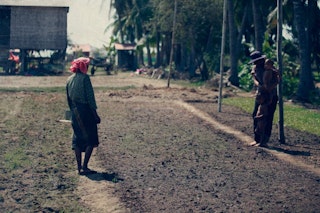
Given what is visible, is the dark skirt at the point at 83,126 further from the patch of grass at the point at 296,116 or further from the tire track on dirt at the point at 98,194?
the patch of grass at the point at 296,116

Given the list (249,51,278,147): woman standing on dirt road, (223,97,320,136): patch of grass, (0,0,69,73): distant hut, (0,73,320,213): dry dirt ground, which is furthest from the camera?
(0,0,69,73): distant hut

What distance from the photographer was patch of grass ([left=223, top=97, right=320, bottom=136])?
1496 cm

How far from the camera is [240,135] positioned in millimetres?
13125

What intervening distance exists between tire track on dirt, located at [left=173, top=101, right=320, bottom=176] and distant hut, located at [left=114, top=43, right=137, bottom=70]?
36.5m

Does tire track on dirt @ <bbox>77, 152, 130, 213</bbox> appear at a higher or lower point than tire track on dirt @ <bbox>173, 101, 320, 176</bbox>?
lower

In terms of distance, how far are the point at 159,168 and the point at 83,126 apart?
1.46 metres

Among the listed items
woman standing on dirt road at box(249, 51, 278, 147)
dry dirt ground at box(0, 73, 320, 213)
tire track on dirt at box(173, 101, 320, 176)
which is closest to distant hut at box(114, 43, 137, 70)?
tire track on dirt at box(173, 101, 320, 176)

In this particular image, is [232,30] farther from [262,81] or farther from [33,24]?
[262,81]

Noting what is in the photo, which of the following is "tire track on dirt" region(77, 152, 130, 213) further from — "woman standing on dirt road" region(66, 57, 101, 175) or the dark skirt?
the dark skirt

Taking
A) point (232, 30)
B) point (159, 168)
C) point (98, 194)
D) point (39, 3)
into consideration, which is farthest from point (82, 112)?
point (39, 3)

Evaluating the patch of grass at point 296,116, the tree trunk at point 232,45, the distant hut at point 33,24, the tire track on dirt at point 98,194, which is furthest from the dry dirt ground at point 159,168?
the distant hut at point 33,24

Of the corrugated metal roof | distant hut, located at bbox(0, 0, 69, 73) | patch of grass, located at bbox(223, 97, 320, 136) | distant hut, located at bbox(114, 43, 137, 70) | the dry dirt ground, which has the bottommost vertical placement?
the dry dirt ground

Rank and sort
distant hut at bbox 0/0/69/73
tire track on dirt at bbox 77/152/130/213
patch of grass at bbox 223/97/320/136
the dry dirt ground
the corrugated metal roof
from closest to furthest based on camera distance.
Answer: tire track on dirt at bbox 77/152/130/213
the dry dirt ground
patch of grass at bbox 223/97/320/136
the corrugated metal roof
distant hut at bbox 0/0/69/73

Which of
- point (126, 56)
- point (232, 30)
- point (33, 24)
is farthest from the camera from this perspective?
point (126, 56)
